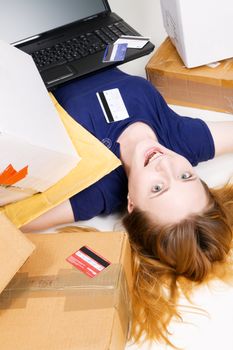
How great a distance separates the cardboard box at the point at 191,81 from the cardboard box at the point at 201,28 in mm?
34

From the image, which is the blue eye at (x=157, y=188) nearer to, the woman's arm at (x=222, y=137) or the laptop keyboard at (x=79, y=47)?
the woman's arm at (x=222, y=137)

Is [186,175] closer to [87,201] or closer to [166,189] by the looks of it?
[166,189]

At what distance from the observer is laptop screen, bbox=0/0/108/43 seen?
1425 millimetres

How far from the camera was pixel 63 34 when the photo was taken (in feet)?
4.87

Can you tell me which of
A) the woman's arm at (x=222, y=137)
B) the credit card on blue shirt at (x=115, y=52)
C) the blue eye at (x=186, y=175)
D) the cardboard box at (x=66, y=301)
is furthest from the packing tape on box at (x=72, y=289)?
the credit card on blue shirt at (x=115, y=52)

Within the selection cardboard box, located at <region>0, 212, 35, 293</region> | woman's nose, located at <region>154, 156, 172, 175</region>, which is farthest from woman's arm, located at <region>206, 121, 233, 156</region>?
cardboard box, located at <region>0, 212, 35, 293</region>

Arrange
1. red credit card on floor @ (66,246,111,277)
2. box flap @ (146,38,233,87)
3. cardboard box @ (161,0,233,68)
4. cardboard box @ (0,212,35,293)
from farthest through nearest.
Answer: box flap @ (146,38,233,87)
cardboard box @ (161,0,233,68)
red credit card on floor @ (66,246,111,277)
cardboard box @ (0,212,35,293)

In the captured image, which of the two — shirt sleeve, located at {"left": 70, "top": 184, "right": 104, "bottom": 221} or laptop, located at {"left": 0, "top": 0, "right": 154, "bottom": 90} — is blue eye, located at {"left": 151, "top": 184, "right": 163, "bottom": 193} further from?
laptop, located at {"left": 0, "top": 0, "right": 154, "bottom": 90}

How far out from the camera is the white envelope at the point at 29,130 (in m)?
0.94

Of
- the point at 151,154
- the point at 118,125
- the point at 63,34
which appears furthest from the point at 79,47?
the point at 151,154

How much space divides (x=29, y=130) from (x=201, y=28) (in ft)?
2.36

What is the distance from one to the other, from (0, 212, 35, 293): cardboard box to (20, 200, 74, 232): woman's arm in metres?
0.35

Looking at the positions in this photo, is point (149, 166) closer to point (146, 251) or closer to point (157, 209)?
point (157, 209)

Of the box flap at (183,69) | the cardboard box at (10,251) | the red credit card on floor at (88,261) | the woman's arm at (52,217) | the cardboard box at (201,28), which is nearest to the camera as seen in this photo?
the cardboard box at (10,251)
